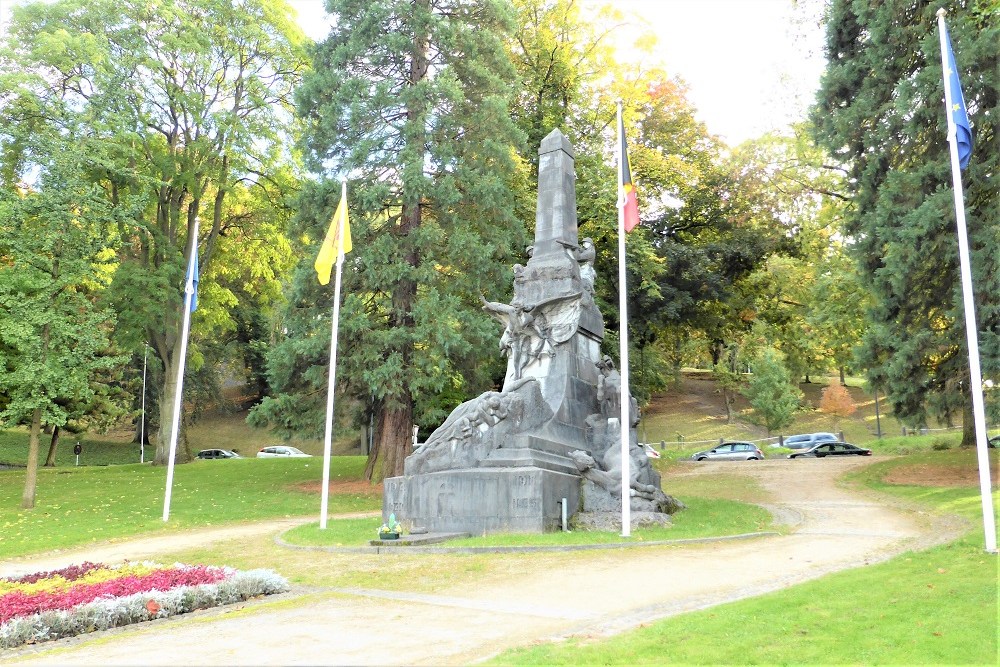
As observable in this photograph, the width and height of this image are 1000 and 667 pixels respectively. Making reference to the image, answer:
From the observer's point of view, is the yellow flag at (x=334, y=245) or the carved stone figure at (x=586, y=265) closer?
the yellow flag at (x=334, y=245)

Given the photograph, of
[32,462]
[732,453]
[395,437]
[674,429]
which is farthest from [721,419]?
[32,462]

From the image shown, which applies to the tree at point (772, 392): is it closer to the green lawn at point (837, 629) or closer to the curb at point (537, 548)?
the curb at point (537, 548)

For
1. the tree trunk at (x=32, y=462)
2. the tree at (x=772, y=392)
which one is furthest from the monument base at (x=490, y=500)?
the tree at (x=772, y=392)

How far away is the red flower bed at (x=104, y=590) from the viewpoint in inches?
348

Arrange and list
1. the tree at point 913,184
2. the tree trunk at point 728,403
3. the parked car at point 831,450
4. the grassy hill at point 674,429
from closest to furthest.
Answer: the tree at point 913,184, the parked car at point 831,450, the grassy hill at point 674,429, the tree trunk at point 728,403

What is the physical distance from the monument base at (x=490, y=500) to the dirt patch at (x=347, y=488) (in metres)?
9.57

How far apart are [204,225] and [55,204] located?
12.7 meters

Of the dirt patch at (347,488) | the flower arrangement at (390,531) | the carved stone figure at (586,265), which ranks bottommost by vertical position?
the flower arrangement at (390,531)

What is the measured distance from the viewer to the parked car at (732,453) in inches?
1442

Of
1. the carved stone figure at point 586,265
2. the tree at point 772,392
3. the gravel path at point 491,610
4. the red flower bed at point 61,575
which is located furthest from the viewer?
the tree at point 772,392

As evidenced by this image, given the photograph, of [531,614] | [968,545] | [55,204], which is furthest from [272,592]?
[55,204]

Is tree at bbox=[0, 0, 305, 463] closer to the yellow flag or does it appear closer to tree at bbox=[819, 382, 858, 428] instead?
the yellow flag

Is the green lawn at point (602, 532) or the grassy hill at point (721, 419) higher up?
the grassy hill at point (721, 419)

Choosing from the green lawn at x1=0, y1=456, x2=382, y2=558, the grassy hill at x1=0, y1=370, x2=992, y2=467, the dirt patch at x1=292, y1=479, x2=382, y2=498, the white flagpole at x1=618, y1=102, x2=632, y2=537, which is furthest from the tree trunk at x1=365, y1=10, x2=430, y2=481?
the grassy hill at x1=0, y1=370, x2=992, y2=467
